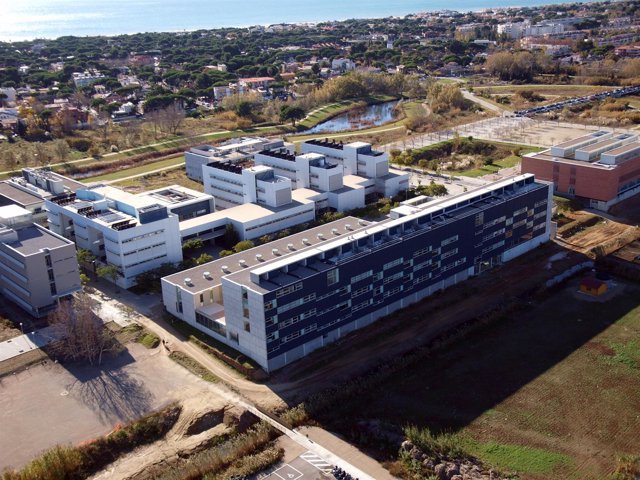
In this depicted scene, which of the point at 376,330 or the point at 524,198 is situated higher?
the point at 524,198

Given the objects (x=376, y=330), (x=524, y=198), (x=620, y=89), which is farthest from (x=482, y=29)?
(x=376, y=330)

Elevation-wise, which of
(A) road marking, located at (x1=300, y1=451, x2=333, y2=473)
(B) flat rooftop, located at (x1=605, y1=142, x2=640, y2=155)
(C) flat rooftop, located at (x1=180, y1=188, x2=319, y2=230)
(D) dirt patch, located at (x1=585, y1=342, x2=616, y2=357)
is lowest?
(A) road marking, located at (x1=300, y1=451, x2=333, y2=473)

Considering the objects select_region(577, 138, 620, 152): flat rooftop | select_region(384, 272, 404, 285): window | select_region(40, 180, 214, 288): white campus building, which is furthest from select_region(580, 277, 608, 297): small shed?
select_region(40, 180, 214, 288): white campus building

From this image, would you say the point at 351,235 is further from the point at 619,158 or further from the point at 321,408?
the point at 619,158

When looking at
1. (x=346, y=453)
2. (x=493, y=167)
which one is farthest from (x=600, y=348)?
(x=493, y=167)

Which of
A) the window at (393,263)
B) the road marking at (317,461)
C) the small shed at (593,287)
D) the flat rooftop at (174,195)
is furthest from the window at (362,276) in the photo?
the flat rooftop at (174,195)

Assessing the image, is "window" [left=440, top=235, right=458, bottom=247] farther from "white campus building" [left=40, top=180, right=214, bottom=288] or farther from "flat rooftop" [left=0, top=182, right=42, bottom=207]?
"flat rooftop" [left=0, top=182, right=42, bottom=207]
